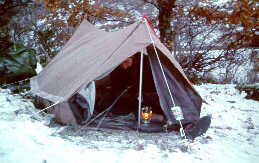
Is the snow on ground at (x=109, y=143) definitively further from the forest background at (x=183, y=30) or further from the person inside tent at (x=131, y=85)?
the forest background at (x=183, y=30)

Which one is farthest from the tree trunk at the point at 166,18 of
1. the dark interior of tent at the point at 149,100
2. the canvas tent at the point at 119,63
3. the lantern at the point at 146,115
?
the lantern at the point at 146,115

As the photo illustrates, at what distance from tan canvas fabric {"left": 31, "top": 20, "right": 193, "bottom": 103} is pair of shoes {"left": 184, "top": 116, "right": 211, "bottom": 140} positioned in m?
0.83

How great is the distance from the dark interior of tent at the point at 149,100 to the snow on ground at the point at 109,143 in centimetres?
31

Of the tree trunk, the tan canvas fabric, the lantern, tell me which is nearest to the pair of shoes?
the lantern

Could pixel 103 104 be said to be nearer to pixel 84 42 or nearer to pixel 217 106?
pixel 84 42

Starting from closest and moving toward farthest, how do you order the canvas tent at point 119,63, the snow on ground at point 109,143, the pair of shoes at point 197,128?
the snow on ground at point 109,143 → the pair of shoes at point 197,128 → the canvas tent at point 119,63

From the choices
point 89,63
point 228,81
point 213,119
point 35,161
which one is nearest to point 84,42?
point 89,63

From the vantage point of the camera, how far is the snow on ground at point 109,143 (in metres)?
2.62

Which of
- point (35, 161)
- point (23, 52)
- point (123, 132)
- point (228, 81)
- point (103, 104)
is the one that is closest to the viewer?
point (35, 161)

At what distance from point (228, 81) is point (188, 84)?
17.9ft

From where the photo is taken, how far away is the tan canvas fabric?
358 centimetres

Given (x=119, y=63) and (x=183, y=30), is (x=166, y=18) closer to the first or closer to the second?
(x=183, y=30)

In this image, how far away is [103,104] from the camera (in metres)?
4.62

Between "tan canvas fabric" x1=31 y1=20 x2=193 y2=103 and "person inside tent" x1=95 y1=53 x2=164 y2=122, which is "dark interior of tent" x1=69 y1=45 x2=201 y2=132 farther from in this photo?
"tan canvas fabric" x1=31 y1=20 x2=193 y2=103
